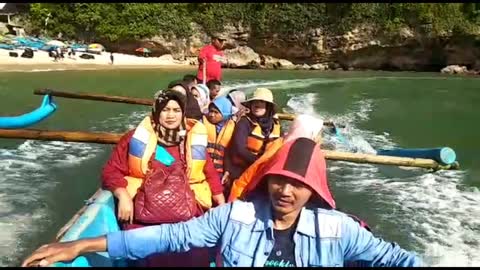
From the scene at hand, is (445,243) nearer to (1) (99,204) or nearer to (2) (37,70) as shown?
(1) (99,204)

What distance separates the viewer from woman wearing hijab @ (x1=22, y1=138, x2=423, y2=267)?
2041 mm

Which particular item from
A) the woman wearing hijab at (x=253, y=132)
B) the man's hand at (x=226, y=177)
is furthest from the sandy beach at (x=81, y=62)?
the woman wearing hijab at (x=253, y=132)

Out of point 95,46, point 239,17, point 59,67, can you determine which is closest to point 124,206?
point 59,67

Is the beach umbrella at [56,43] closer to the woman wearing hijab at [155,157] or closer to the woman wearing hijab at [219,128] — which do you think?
the woman wearing hijab at [219,128]

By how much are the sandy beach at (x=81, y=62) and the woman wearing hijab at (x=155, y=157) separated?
2292cm

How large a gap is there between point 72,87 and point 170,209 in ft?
59.4

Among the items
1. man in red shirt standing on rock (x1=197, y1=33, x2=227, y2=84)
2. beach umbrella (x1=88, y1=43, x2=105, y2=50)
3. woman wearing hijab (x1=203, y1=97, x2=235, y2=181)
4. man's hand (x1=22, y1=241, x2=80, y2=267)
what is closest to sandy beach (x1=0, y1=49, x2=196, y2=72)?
beach umbrella (x1=88, y1=43, x2=105, y2=50)

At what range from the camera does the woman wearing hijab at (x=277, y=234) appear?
2041mm

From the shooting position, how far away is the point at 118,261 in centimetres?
279

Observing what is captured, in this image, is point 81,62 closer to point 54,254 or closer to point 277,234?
point 54,254

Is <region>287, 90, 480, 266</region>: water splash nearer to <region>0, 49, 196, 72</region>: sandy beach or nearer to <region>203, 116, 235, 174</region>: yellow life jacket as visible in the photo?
<region>203, 116, 235, 174</region>: yellow life jacket

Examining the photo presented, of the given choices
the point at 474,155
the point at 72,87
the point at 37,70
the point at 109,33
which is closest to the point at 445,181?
the point at 474,155

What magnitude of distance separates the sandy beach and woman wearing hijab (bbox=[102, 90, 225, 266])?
75.2 ft

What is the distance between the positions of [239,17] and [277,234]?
1284 inches
